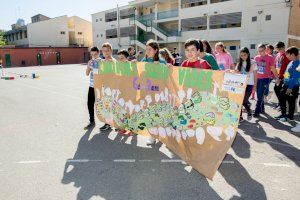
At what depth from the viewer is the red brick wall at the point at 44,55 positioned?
47.5m

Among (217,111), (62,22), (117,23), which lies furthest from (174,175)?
(62,22)

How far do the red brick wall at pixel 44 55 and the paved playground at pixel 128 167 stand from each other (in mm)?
46136

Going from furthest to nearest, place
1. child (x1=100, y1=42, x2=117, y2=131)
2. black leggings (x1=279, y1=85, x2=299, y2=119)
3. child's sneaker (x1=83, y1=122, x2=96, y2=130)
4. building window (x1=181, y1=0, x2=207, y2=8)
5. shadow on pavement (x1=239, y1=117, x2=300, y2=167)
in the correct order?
building window (x1=181, y1=0, x2=207, y2=8) → black leggings (x1=279, y1=85, x2=299, y2=119) → child's sneaker (x1=83, y1=122, x2=96, y2=130) → child (x1=100, y1=42, x2=117, y2=131) → shadow on pavement (x1=239, y1=117, x2=300, y2=167)

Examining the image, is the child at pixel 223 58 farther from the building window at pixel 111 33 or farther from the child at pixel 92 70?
the building window at pixel 111 33

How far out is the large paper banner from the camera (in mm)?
3723

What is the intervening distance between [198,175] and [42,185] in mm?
2267

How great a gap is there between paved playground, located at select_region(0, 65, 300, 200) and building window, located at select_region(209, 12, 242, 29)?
2681 cm

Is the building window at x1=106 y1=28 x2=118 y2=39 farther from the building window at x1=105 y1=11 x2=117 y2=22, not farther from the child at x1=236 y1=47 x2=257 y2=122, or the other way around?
the child at x1=236 y1=47 x2=257 y2=122

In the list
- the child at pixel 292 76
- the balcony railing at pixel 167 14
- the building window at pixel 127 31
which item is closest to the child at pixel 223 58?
the child at pixel 292 76

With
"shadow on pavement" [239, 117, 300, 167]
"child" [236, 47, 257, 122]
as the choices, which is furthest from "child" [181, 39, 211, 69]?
"child" [236, 47, 257, 122]

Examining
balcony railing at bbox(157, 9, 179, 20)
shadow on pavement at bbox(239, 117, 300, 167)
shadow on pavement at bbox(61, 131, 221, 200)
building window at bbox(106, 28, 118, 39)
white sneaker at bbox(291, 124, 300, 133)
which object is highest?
balcony railing at bbox(157, 9, 179, 20)

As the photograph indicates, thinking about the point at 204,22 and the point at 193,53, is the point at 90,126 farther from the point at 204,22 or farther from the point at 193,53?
the point at 204,22

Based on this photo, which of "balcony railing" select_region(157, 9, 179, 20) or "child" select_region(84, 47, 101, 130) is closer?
"child" select_region(84, 47, 101, 130)

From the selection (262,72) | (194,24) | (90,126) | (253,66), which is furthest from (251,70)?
(194,24)
